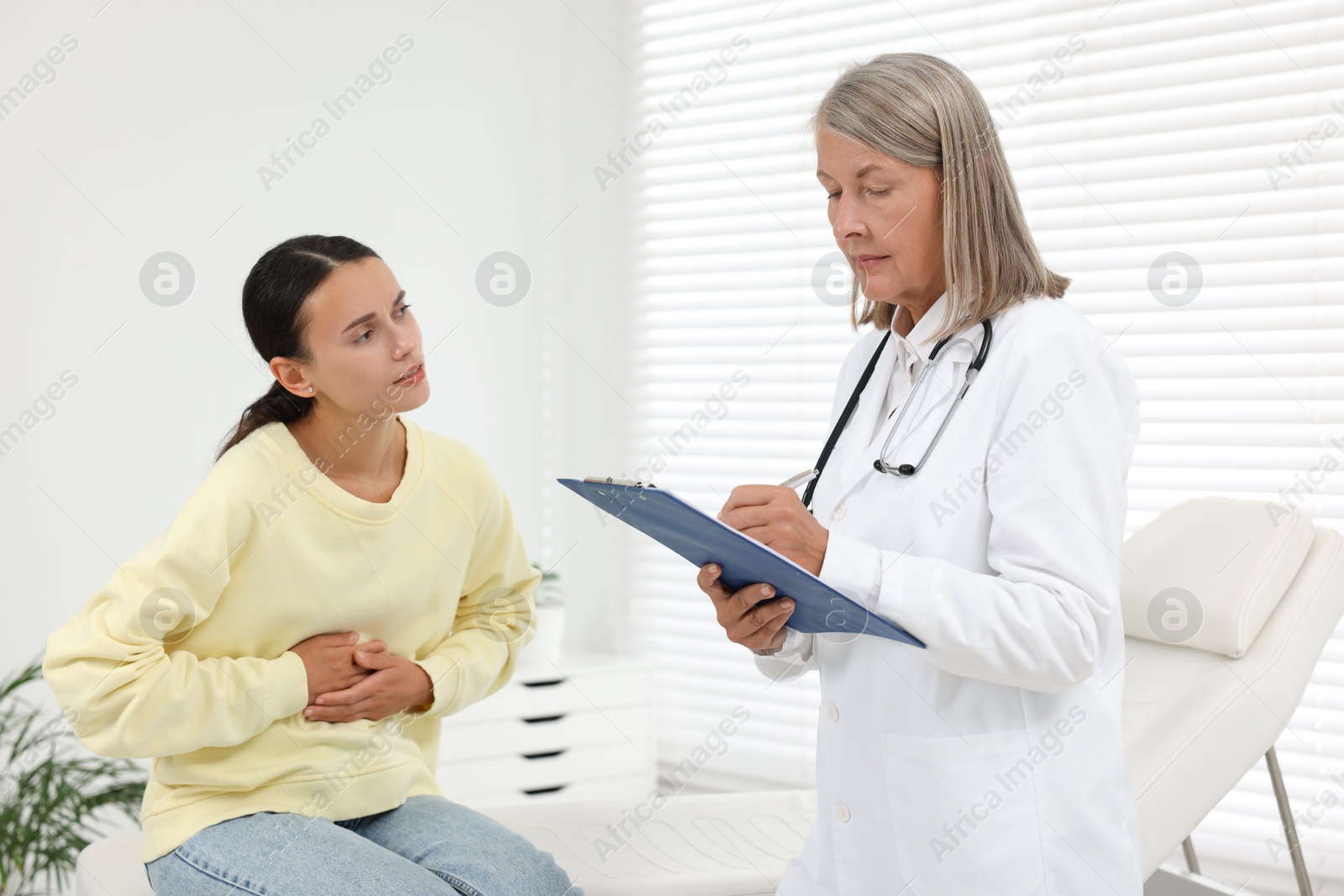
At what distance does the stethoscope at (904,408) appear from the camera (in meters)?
1.18

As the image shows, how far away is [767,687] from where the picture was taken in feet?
11.4

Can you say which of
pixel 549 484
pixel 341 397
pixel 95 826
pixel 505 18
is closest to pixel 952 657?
pixel 341 397

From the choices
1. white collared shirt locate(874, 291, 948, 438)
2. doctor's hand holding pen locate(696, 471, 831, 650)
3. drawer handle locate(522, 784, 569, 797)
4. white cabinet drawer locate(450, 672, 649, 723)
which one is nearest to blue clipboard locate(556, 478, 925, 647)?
doctor's hand holding pen locate(696, 471, 831, 650)

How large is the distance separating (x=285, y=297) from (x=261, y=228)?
67.0 inches

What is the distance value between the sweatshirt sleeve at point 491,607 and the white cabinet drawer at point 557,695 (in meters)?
1.36

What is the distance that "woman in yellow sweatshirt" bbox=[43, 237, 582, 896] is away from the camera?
1.36 m

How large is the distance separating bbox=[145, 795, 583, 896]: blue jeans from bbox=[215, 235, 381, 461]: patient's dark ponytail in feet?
1.79

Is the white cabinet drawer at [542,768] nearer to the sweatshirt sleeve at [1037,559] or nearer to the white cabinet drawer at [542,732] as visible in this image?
the white cabinet drawer at [542,732]

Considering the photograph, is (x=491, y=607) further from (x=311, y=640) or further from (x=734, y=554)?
(x=734, y=554)

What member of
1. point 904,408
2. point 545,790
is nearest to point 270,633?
point 904,408

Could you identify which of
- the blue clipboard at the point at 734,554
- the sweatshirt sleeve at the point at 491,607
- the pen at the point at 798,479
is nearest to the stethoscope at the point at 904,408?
the pen at the point at 798,479

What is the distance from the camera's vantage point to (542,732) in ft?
10.6

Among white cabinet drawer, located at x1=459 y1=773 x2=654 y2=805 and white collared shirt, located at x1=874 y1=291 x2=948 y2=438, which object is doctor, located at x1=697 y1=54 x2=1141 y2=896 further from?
white cabinet drawer, located at x1=459 y1=773 x2=654 y2=805

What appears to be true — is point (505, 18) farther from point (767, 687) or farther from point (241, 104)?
point (767, 687)
